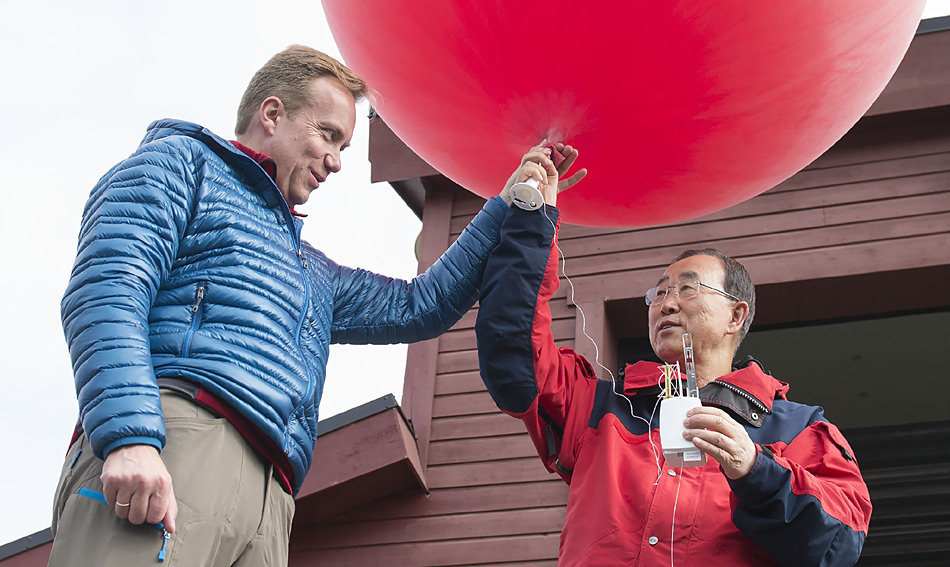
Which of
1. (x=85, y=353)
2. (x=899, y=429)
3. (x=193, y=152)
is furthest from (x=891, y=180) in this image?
(x=85, y=353)

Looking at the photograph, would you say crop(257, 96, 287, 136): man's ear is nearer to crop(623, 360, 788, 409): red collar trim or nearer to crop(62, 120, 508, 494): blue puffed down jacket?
crop(62, 120, 508, 494): blue puffed down jacket

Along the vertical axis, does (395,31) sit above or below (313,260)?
above

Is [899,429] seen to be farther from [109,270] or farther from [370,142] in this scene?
[109,270]

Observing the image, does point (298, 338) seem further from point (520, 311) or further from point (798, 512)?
point (798, 512)

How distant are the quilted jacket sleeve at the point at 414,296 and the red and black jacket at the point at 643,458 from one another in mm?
52

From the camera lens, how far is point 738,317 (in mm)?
2670

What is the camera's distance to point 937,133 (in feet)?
16.7

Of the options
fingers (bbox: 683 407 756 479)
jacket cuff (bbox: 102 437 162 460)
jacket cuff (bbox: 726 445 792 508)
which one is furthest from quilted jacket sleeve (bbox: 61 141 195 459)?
jacket cuff (bbox: 726 445 792 508)

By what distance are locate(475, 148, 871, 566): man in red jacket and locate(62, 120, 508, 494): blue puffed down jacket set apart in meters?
0.48

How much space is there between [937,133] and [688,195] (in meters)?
3.45

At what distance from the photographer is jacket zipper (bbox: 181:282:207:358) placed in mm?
1662

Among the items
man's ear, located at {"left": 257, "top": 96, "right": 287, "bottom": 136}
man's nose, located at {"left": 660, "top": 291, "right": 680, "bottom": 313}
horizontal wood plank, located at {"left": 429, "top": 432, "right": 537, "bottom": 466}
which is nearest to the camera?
man's ear, located at {"left": 257, "top": 96, "right": 287, "bottom": 136}

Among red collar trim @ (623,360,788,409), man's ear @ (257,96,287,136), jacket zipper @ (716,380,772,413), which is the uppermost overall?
man's ear @ (257,96,287,136)

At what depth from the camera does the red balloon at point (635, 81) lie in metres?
1.91
